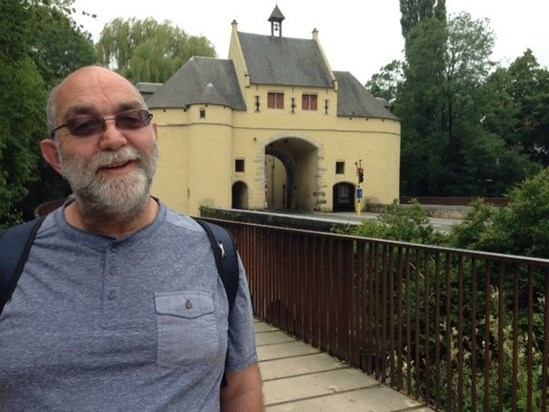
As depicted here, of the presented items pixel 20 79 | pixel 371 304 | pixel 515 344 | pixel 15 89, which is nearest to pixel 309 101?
pixel 20 79

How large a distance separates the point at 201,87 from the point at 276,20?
8.48 meters

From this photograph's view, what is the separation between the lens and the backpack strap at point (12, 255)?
133cm

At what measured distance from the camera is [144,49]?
39.8 meters

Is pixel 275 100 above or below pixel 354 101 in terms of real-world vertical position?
below

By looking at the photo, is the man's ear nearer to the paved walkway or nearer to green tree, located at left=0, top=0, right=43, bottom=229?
the paved walkway

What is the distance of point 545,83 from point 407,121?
428 inches

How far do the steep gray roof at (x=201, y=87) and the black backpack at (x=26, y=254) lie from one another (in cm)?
3341

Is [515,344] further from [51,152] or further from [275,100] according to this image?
[275,100]

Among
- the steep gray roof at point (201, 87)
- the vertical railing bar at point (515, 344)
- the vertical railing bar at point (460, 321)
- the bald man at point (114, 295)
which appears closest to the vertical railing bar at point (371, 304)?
the vertical railing bar at point (460, 321)

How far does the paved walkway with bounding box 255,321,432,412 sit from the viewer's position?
→ 3404 mm

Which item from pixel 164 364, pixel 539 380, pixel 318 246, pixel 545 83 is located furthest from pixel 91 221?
pixel 545 83

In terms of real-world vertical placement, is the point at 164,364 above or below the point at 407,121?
below

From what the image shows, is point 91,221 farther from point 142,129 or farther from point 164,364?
point 164,364

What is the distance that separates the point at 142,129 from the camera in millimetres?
1513
